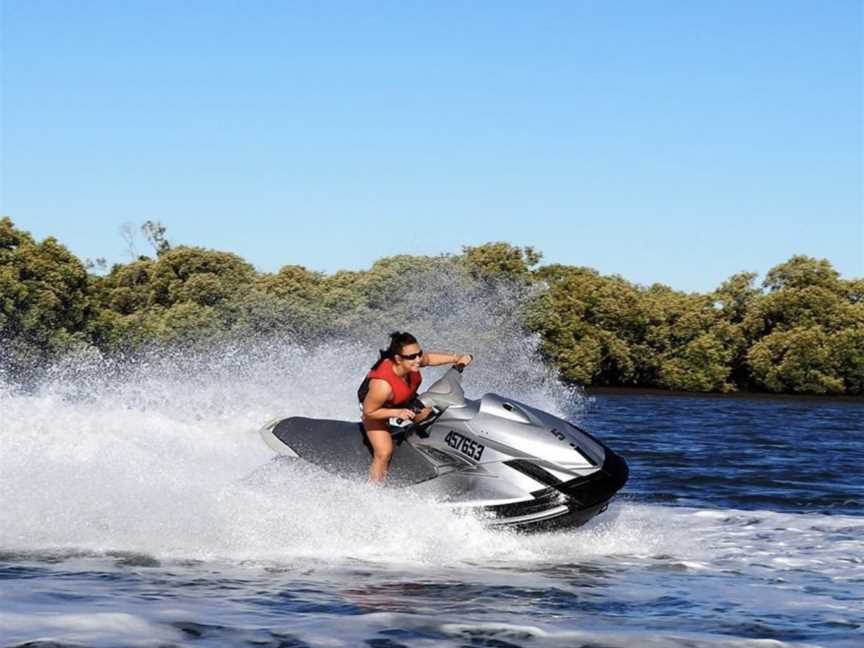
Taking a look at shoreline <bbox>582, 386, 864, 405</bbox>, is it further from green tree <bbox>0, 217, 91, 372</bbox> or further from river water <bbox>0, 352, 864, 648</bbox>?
river water <bbox>0, 352, 864, 648</bbox>

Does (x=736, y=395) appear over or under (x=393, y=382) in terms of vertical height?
under

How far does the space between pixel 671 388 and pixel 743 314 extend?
4975 millimetres

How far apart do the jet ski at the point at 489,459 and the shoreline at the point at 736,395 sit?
3774 centimetres

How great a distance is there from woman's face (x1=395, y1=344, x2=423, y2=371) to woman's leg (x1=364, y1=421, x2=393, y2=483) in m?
0.40

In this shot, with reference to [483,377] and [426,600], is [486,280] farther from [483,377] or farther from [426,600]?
[426,600]

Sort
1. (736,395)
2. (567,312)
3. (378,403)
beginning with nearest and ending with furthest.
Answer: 1. (378,403)
2. (736,395)
3. (567,312)

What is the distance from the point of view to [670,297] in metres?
55.0

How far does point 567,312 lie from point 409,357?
4580 cm

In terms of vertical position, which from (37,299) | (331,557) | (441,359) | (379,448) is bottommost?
(331,557)

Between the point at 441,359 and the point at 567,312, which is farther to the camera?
the point at 567,312

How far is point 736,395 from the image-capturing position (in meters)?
48.3

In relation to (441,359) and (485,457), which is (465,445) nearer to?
(485,457)

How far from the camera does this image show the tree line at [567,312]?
4700 cm

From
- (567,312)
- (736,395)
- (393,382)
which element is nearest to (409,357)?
(393,382)
